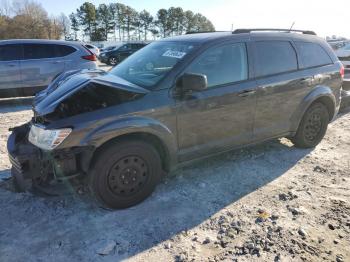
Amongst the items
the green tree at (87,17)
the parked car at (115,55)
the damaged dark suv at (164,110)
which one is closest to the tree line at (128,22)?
the green tree at (87,17)

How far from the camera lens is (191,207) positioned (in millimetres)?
3807

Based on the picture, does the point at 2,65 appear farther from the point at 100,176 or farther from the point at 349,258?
the point at 349,258

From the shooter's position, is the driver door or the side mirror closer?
the side mirror

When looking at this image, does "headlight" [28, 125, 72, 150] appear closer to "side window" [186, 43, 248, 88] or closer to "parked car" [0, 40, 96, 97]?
"side window" [186, 43, 248, 88]

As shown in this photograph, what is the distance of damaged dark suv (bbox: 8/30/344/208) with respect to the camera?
10.9ft

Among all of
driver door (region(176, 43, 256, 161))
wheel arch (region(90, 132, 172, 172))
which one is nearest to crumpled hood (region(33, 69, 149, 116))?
wheel arch (region(90, 132, 172, 172))

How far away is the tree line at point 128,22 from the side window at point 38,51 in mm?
64568

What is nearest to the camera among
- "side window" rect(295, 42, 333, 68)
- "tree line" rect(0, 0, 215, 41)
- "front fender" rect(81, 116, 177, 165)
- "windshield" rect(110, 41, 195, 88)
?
"front fender" rect(81, 116, 177, 165)

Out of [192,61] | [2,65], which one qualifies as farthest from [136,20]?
[192,61]

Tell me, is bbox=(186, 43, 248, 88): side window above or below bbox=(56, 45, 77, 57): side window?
below

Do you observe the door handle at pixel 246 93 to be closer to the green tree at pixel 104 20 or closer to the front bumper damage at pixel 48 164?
the front bumper damage at pixel 48 164

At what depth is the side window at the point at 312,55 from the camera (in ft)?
16.8

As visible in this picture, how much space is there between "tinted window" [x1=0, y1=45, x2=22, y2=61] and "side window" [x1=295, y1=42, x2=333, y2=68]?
7322mm

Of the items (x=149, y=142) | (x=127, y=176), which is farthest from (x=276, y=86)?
(x=127, y=176)
